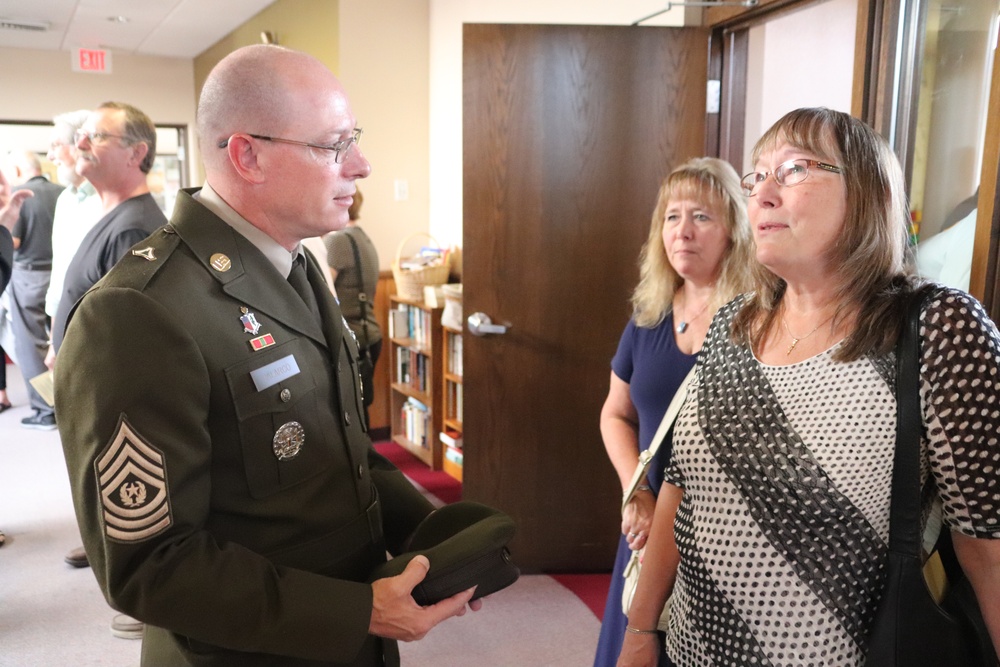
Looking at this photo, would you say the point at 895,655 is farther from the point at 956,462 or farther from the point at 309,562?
the point at 309,562

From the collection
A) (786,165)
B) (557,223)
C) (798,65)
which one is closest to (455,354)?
(557,223)

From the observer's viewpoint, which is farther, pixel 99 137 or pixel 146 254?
pixel 99 137

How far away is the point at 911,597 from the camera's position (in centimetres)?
108

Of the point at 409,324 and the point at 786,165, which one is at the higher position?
the point at 786,165

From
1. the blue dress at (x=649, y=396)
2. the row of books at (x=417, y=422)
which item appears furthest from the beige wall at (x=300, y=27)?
the blue dress at (x=649, y=396)

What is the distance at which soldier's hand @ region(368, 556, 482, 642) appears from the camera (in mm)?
1088

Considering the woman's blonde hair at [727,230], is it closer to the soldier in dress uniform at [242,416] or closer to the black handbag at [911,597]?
the black handbag at [911,597]

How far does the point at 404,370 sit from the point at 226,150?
12.5 feet

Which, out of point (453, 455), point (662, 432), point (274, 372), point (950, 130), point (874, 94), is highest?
point (874, 94)

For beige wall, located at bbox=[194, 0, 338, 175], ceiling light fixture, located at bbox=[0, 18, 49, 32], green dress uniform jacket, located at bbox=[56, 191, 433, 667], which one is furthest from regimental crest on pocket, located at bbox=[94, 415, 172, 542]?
ceiling light fixture, located at bbox=[0, 18, 49, 32]

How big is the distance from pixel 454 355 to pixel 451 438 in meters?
0.44

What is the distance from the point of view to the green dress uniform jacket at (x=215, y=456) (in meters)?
0.95

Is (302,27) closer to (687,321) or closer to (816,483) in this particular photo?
(687,321)

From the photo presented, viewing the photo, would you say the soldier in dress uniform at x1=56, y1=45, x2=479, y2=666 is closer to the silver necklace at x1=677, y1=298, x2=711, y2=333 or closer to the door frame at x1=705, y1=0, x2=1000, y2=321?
the silver necklace at x1=677, y1=298, x2=711, y2=333
